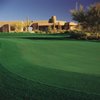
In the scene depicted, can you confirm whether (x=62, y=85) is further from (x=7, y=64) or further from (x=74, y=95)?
(x=7, y=64)

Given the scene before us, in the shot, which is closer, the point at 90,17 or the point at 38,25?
the point at 90,17

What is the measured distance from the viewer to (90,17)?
101ft

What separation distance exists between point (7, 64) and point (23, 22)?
63.5 metres

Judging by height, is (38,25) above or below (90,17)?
below

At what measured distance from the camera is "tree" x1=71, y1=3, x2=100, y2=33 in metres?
30.4

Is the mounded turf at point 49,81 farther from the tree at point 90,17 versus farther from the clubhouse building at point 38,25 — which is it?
the clubhouse building at point 38,25

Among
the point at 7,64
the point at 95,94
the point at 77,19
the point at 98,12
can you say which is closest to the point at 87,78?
the point at 95,94

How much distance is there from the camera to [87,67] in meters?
8.62

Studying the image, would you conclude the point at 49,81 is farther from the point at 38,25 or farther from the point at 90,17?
the point at 38,25

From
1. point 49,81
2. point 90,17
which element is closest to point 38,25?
point 90,17

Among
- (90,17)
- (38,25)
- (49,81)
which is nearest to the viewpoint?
(49,81)

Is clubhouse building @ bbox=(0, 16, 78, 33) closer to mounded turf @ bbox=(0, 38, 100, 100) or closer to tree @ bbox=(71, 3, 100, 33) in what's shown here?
tree @ bbox=(71, 3, 100, 33)

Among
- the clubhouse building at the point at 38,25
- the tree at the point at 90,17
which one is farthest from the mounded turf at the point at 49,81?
the clubhouse building at the point at 38,25

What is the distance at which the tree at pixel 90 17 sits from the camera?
30.4 meters
